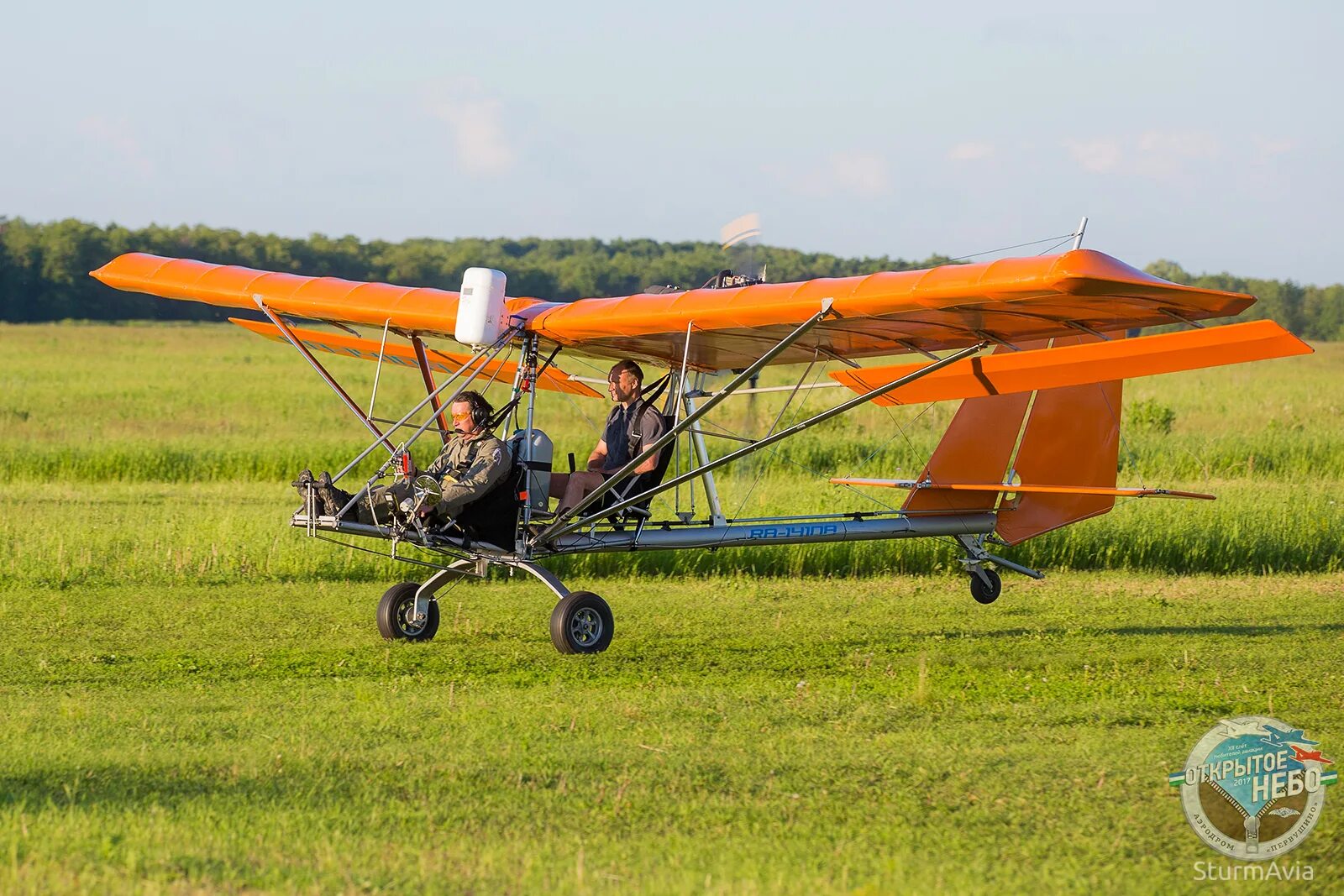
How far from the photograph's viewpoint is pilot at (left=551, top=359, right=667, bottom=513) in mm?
9430

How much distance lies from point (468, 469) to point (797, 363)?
277 cm

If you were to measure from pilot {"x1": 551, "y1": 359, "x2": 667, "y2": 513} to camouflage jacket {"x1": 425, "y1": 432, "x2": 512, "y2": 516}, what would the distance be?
616mm

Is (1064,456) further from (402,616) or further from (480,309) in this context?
(402,616)

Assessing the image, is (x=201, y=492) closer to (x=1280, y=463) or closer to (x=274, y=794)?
(x=274, y=794)

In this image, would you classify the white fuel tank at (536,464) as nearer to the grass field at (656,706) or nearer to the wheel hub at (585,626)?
the wheel hub at (585,626)

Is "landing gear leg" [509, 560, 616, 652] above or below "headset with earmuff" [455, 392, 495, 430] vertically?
below

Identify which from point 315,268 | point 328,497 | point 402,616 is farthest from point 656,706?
point 315,268

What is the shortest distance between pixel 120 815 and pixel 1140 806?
3.84 m

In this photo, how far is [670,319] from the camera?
881cm

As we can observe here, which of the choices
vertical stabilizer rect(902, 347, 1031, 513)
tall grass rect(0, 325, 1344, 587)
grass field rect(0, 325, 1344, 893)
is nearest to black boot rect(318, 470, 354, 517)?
grass field rect(0, 325, 1344, 893)

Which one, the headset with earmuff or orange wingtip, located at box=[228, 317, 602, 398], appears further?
orange wingtip, located at box=[228, 317, 602, 398]

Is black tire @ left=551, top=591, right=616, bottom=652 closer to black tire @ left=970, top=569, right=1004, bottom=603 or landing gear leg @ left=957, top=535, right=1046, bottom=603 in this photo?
landing gear leg @ left=957, top=535, right=1046, bottom=603

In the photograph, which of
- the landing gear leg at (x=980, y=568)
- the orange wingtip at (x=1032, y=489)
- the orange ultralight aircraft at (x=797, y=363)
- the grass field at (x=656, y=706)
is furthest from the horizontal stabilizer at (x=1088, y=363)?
the grass field at (x=656, y=706)

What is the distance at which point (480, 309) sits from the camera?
908cm
